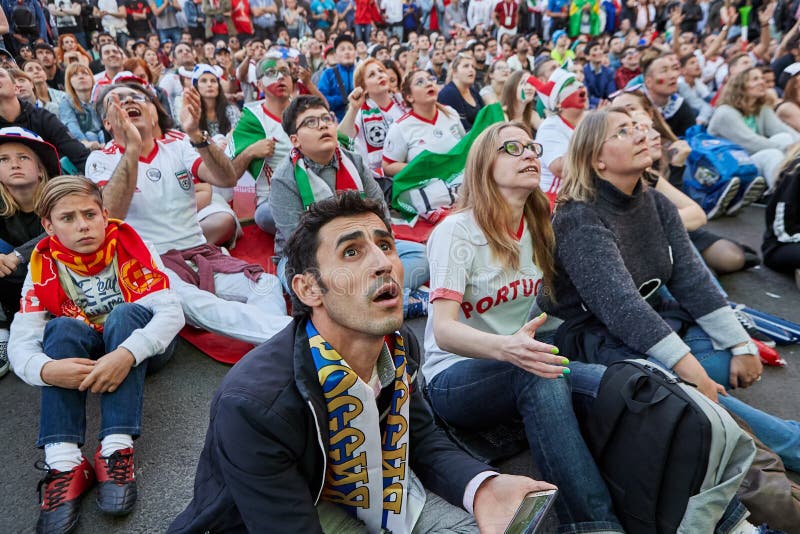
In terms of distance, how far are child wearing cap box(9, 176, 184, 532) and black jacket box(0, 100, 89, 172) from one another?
4.90 feet

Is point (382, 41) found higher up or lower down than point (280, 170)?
higher up

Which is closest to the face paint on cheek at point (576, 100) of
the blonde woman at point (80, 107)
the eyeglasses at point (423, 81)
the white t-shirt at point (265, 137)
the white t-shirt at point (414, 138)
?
the white t-shirt at point (414, 138)

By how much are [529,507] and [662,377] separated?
2.05 feet

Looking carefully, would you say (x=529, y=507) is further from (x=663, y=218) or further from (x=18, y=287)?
(x=18, y=287)

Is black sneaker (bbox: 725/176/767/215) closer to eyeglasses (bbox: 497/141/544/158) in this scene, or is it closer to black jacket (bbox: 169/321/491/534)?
eyeglasses (bbox: 497/141/544/158)

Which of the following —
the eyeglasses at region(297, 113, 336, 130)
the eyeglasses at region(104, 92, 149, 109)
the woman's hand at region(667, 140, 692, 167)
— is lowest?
the woman's hand at region(667, 140, 692, 167)

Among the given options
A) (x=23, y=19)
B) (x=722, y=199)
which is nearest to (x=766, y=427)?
(x=722, y=199)

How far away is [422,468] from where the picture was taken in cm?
167

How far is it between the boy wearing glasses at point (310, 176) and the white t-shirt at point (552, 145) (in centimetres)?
119

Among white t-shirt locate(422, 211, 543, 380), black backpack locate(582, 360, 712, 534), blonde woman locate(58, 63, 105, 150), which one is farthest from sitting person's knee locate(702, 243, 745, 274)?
blonde woman locate(58, 63, 105, 150)

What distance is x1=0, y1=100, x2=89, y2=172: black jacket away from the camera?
360cm

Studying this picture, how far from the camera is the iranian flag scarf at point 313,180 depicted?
3.26 metres

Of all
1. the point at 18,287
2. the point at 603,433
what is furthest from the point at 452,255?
the point at 18,287

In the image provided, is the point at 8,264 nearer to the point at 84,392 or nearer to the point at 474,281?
the point at 84,392
